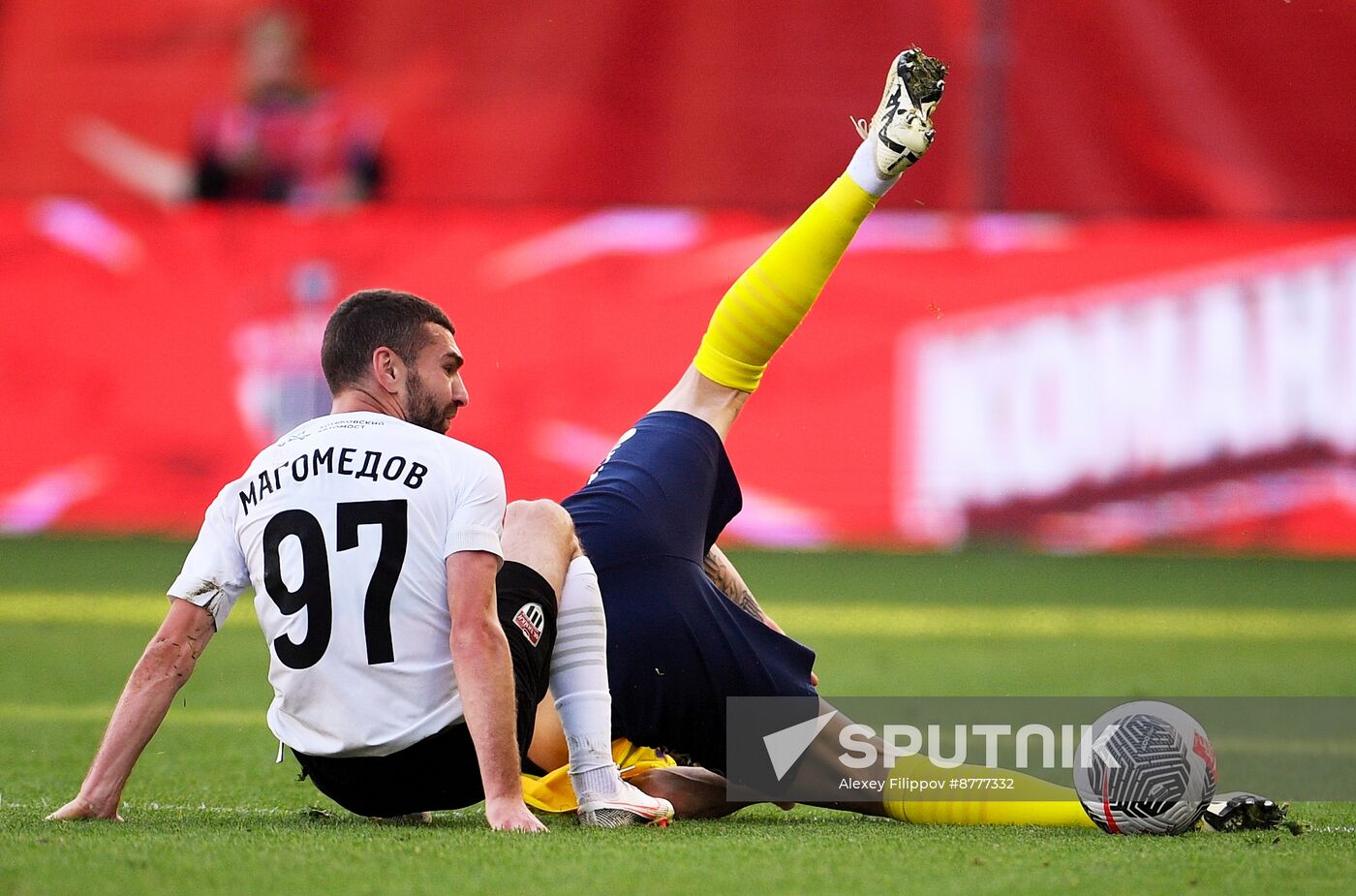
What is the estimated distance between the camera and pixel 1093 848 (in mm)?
3258

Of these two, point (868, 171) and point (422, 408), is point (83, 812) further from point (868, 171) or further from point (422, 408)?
point (868, 171)

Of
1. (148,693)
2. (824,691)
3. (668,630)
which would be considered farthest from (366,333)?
(824,691)

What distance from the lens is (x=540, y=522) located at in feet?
11.7

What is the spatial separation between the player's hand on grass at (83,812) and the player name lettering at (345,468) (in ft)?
2.23

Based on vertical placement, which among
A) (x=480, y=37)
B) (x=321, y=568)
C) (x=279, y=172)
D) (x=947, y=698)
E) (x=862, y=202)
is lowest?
(x=947, y=698)

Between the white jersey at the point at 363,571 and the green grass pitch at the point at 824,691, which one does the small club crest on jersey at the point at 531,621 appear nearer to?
the white jersey at the point at 363,571

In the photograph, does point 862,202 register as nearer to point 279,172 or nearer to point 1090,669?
point 1090,669

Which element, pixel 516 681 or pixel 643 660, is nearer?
pixel 516 681

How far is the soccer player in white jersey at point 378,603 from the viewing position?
10.6ft

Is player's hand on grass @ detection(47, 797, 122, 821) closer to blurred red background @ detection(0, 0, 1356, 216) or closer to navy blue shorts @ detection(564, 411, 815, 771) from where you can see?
navy blue shorts @ detection(564, 411, 815, 771)

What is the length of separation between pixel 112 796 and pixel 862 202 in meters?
2.25

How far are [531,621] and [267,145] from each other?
26.7 ft

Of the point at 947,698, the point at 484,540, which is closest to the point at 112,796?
the point at 484,540

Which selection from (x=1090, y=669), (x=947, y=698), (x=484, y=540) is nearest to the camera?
(x=484, y=540)
